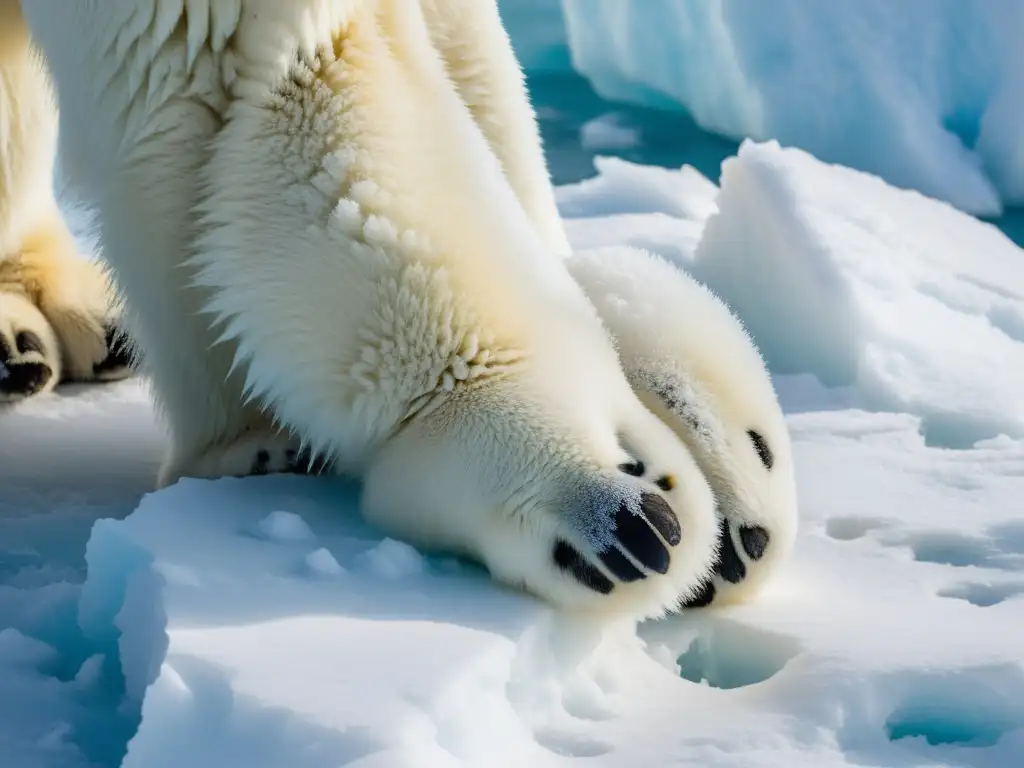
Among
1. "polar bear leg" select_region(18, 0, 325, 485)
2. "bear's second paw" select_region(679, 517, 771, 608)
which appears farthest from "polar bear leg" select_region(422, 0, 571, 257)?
"bear's second paw" select_region(679, 517, 771, 608)

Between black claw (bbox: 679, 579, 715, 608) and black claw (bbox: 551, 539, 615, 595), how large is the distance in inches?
6.2

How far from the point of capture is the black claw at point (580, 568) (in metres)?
1.08

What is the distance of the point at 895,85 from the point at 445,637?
3.55m

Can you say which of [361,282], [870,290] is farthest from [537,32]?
[361,282]

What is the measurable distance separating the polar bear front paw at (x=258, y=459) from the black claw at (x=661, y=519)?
42 cm

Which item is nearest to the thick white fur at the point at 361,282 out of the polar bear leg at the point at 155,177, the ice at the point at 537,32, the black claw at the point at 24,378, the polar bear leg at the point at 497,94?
A: the polar bear leg at the point at 155,177

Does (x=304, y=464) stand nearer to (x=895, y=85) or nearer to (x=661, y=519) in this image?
(x=661, y=519)

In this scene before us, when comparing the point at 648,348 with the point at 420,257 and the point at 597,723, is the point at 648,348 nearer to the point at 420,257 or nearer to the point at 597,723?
the point at 420,257

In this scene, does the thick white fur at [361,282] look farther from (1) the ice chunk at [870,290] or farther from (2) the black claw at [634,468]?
(1) the ice chunk at [870,290]

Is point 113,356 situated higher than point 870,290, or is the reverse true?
point 870,290

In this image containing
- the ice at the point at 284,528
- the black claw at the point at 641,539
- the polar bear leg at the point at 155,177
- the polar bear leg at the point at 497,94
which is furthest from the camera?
the polar bear leg at the point at 497,94

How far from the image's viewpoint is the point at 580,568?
3.56 feet

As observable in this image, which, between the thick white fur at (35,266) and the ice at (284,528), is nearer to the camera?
the ice at (284,528)

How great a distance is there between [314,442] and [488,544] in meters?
0.23
